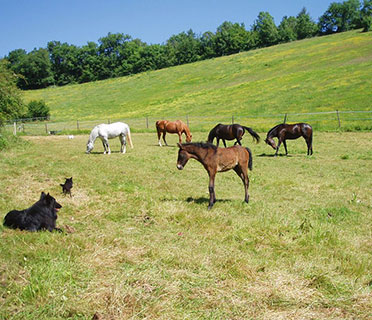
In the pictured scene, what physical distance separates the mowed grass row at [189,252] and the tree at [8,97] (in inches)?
425

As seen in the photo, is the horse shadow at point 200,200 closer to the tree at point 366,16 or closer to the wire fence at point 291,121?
the wire fence at point 291,121

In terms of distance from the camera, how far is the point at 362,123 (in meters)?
24.1

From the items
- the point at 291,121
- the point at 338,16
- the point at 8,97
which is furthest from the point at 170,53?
the point at 8,97

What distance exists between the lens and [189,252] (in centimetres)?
471

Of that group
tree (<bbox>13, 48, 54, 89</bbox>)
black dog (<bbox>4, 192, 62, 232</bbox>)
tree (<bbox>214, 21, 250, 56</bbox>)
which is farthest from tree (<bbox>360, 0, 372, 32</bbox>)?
tree (<bbox>13, 48, 54, 89</bbox>)

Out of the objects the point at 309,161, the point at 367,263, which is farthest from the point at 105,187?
the point at 309,161

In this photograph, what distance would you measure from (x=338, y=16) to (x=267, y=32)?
25.3 meters

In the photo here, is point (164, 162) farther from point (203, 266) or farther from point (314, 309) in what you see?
point (314, 309)

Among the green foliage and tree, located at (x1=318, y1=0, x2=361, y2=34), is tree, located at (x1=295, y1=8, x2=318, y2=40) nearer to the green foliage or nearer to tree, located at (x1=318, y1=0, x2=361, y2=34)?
tree, located at (x1=318, y1=0, x2=361, y2=34)

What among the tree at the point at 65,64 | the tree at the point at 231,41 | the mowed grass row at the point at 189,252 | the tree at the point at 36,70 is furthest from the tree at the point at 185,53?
the mowed grass row at the point at 189,252

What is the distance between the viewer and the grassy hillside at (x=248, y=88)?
36.1m

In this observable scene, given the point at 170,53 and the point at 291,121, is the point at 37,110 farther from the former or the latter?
the point at 170,53

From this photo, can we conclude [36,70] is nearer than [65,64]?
Yes

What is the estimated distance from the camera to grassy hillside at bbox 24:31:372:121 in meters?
36.1
